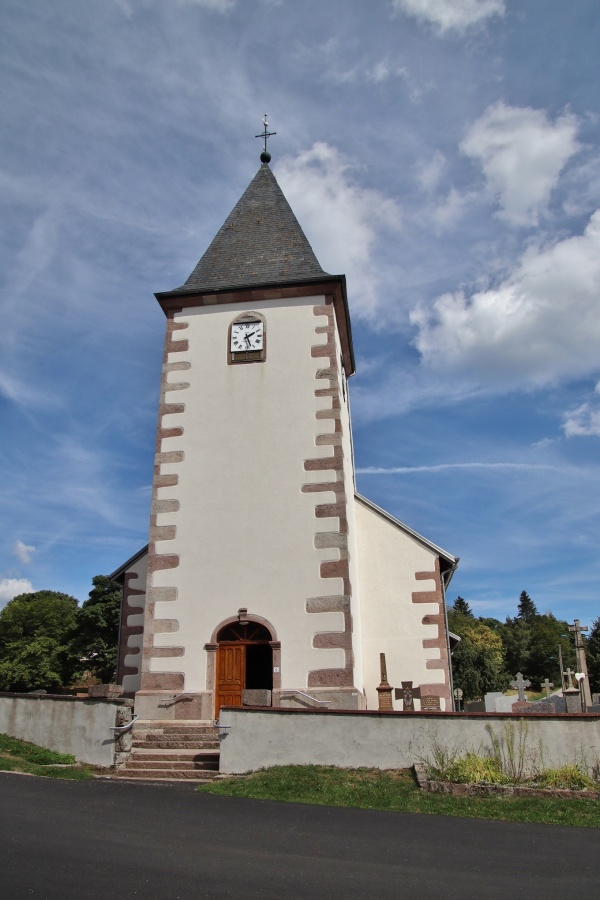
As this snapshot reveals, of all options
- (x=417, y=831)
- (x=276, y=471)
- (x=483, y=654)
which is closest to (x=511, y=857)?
(x=417, y=831)

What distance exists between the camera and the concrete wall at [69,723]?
1208cm

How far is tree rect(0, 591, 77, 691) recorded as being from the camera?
39000 mm

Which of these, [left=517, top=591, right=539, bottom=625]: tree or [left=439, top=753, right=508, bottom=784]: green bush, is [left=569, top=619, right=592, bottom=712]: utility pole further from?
[left=517, top=591, right=539, bottom=625]: tree

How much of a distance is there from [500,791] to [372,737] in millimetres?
2220

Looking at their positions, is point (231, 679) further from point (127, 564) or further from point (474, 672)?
point (474, 672)

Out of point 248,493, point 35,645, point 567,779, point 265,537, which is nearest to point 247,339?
point 248,493

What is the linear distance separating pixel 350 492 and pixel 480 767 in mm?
8004

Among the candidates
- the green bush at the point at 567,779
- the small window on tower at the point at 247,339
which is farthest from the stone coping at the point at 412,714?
the small window on tower at the point at 247,339

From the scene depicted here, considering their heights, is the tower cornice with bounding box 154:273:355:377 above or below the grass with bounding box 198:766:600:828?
above

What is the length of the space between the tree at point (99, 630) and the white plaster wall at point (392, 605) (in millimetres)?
20763

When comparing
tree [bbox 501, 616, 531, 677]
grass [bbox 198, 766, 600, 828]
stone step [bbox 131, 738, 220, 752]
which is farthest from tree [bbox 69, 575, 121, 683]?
tree [bbox 501, 616, 531, 677]

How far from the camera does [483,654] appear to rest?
57.7 meters

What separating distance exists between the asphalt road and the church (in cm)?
417

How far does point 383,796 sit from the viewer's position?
8.98m
